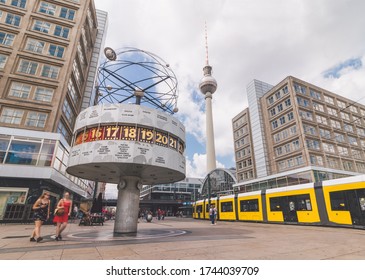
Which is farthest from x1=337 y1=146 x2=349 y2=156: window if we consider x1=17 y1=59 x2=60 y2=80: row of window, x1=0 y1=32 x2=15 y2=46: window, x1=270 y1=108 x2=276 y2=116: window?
x1=0 y1=32 x2=15 y2=46: window

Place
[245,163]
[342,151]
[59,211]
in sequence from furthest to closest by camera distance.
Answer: [245,163]
[342,151]
[59,211]

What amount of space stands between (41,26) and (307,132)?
48404 mm

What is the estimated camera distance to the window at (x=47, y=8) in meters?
28.6

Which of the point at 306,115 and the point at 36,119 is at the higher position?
the point at 306,115

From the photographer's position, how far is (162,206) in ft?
244

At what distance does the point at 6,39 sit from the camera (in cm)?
2533

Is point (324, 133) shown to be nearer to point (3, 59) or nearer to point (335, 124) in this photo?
point (335, 124)

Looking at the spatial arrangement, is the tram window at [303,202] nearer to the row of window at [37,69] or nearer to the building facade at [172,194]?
the row of window at [37,69]

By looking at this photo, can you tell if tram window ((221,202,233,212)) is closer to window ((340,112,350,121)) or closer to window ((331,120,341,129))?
window ((331,120,341,129))

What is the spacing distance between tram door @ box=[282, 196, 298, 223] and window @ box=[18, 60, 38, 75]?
32340 mm

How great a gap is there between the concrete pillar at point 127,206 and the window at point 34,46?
25711 mm

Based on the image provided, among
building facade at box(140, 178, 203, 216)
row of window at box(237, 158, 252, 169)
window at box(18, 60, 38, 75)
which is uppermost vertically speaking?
window at box(18, 60, 38, 75)

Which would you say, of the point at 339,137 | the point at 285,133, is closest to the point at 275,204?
the point at 285,133

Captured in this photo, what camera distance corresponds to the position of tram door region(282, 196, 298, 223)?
693 inches
